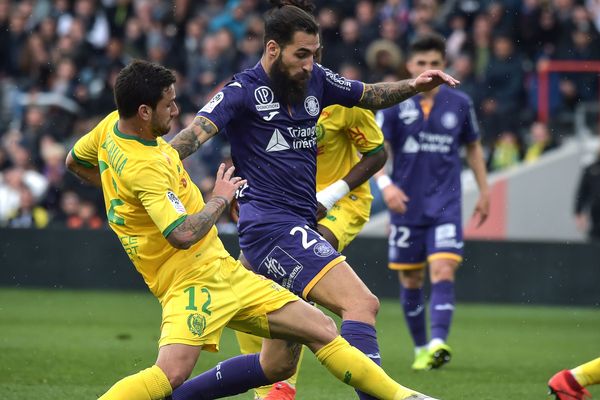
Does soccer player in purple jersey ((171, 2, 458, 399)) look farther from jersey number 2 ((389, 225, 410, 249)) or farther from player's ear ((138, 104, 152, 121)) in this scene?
jersey number 2 ((389, 225, 410, 249))

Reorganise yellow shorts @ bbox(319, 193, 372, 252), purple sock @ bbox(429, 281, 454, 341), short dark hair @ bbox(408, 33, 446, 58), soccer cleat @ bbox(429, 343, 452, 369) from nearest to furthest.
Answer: yellow shorts @ bbox(319, 193, 372, 252), soccer cleat @ bbox(429, 343, 452, 369), purple sock @ bbox(429, 281, 454, 341), short dark hair @ bbox(408, 33, 446, 58)

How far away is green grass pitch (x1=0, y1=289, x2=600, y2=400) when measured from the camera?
27.7ft

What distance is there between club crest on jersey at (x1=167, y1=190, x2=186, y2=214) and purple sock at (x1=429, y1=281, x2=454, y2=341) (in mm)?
4223

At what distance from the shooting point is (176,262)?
6234 mm

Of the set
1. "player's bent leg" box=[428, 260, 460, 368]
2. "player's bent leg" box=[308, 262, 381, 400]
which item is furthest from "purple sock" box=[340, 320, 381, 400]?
"player's bent leg" box=[428, 260, 460, 368]

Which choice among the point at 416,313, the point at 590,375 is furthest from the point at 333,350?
the point at 416,313

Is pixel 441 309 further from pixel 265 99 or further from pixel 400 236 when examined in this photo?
pixel 265 99

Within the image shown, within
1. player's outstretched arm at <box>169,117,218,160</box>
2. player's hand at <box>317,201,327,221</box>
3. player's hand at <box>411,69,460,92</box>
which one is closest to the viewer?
player's outstretched arm at <box>169,117,218,160</box>

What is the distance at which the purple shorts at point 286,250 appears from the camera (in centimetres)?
677

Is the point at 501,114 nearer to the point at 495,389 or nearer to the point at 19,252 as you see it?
the point at 19,252

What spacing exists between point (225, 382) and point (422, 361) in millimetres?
3298

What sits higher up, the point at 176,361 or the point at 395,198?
the point at 395,198

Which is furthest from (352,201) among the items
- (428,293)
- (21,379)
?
(428,293)

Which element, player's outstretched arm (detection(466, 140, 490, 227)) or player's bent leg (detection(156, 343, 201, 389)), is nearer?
player's bent leg (detection(156, 343, 201, 389))
